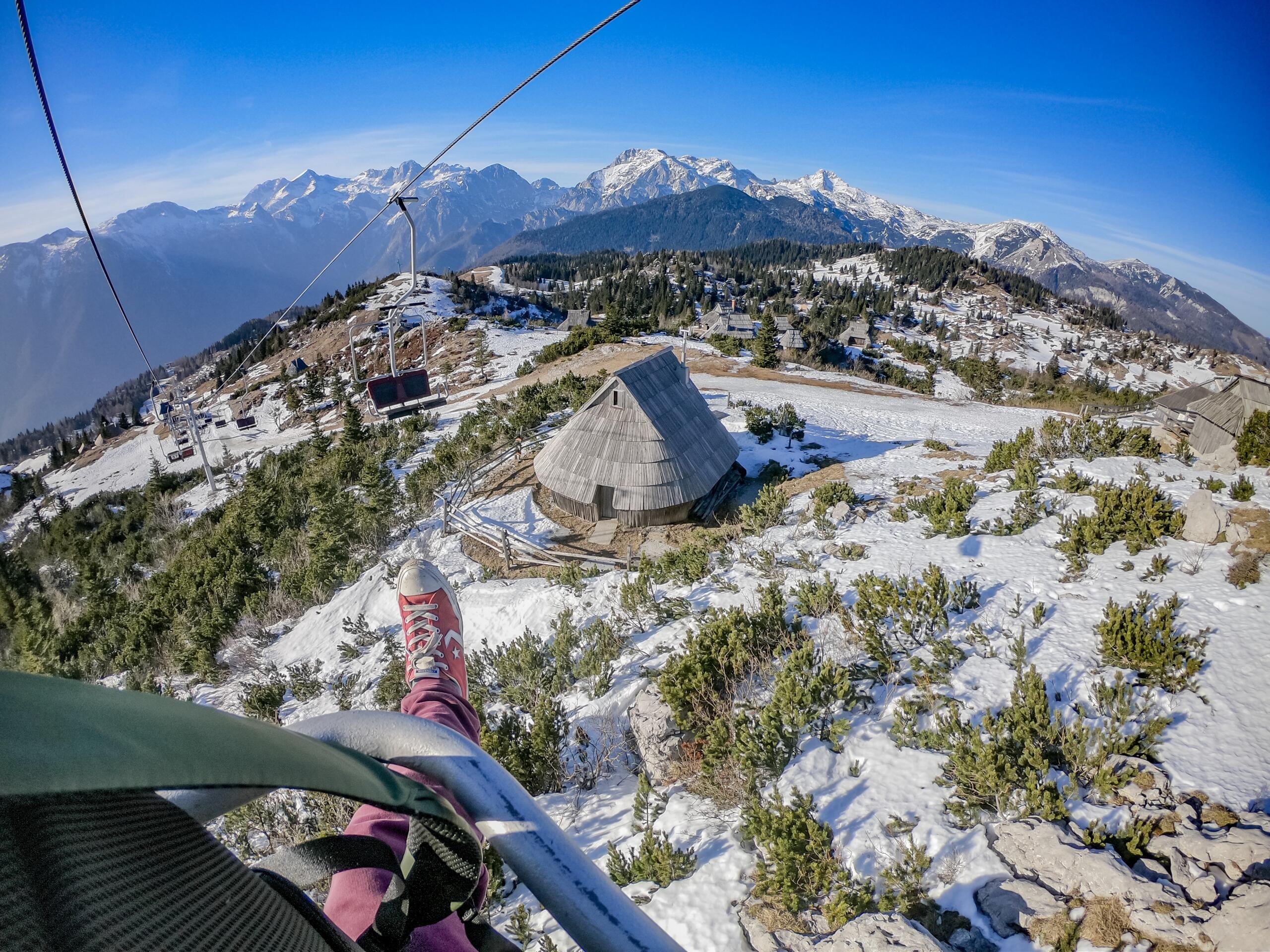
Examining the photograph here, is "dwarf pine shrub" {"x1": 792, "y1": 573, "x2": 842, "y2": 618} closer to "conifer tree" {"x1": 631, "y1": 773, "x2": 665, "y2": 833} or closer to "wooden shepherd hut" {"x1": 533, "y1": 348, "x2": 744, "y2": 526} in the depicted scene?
"conifer tree" {"x1": 631, "y1": 773, "x2": 665, "y2": 833}

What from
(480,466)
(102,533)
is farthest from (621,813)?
(102,533)

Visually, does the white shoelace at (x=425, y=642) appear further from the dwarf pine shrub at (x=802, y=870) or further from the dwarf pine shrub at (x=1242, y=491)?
the dwarf pine shrub at (x=1242, y=491)

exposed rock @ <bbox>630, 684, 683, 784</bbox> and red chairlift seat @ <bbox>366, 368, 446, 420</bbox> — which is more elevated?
red chairlift seat @ <bbox>366, 368, 446, 420</bbox>

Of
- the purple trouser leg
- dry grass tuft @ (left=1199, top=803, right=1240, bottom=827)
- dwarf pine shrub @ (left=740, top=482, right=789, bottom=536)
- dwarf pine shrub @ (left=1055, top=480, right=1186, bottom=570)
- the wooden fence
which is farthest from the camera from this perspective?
the wooden fence

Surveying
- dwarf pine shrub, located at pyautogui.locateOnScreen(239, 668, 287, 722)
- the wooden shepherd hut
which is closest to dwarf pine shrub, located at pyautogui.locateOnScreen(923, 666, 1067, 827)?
the wooden shepherd hut

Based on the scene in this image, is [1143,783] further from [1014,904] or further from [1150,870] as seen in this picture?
[1014,904]

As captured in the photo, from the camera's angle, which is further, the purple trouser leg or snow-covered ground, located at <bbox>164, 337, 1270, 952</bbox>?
snow-covered ground, located at <bbox>164, 337, 1270, 952</bbox>

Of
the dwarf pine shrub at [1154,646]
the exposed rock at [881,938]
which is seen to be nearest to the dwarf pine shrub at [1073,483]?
the dwarf pine shrub at [1154,646]

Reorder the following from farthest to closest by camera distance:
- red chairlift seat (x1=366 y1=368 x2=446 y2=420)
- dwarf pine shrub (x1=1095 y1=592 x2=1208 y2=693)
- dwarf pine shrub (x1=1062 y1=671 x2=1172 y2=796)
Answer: red chairlift seat (x1=366 y1=368 x2=446 y2=420) < dwarf pine shrub (x1=1095 y1=592 x2=1208 y2=693) < dwarf pine shrub (x1=1062 y1=671 x2=1172 y2=796)
